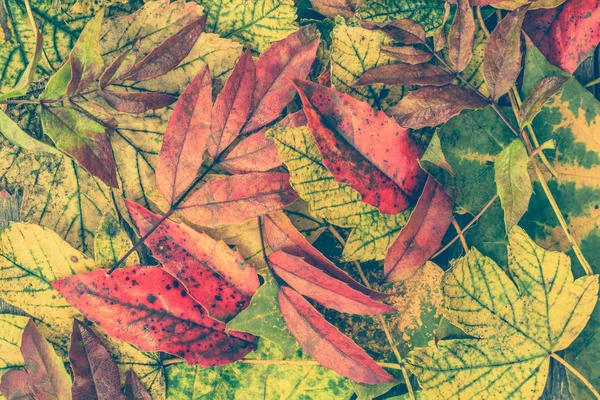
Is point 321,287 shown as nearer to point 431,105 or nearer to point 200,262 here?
point 200,262

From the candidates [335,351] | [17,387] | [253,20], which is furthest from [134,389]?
[253,20]

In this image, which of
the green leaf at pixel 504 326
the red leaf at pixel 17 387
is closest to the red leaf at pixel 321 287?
the green leaf at pixel 504 326

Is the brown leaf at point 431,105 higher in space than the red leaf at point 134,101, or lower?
lower

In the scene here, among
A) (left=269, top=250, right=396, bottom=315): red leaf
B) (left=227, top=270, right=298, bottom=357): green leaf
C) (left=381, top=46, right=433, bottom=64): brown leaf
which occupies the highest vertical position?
(left=381, top=46, right=433, bottom=64): brown leaf

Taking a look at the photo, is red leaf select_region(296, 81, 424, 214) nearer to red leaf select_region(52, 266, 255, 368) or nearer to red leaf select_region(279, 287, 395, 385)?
red leaf select_region(279, 287, 395, 385)

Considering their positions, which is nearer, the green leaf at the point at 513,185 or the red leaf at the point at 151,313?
the green leaf at the point at 513,185

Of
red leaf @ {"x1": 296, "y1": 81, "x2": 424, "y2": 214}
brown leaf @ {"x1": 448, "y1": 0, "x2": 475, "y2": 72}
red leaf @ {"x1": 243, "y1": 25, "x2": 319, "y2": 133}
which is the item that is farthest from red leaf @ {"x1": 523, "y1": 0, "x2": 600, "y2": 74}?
red leaf @ {"x1": 243, "y1": 25, "x2": 319, "y2": 133}

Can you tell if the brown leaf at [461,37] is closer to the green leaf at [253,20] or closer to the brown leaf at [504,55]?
the brown leaf at [504,55]

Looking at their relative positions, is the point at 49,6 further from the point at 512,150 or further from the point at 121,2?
the point at 512,150
